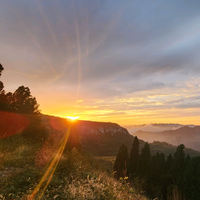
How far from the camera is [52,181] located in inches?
193

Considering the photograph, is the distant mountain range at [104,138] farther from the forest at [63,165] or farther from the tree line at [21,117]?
the tree line at [21,117]

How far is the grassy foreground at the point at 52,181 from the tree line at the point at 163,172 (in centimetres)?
1593

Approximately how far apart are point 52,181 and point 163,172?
29.3m

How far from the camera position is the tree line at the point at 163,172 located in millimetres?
20281

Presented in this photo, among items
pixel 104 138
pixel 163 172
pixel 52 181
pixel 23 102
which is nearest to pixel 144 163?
pixel 163 172

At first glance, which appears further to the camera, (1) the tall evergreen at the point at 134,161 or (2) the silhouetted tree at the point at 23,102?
(1) the tall evergreen at the point at 134,161

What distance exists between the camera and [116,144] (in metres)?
99.6

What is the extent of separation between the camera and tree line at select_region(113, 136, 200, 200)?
20281 mm

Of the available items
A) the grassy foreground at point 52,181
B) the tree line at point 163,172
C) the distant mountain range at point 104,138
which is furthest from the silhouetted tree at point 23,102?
the distant mountain range at point 104,138

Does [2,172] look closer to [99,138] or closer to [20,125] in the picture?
[20,125]

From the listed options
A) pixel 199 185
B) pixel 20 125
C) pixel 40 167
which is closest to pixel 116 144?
pixel 199 185

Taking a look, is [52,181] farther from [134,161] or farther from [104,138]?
[104,138]

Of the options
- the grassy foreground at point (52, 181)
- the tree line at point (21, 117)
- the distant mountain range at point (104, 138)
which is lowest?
the distant mountain range at point (104, 138)

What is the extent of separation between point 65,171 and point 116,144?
97.7 m
